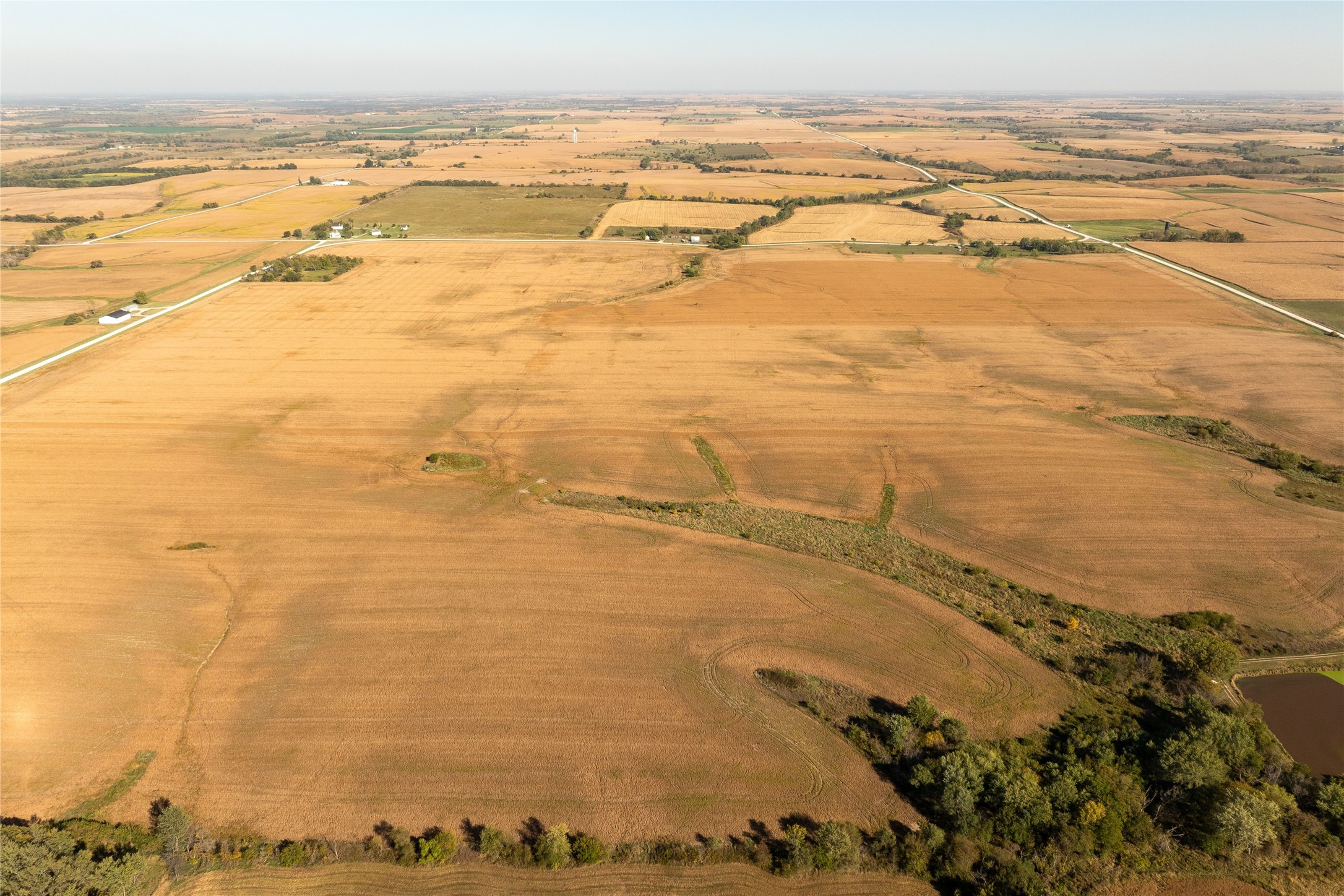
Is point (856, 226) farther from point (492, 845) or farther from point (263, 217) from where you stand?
point (263, 217)

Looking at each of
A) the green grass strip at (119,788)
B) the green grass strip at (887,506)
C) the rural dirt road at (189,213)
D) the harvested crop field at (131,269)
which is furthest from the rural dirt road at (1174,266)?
the rural dirt road at (189,213)

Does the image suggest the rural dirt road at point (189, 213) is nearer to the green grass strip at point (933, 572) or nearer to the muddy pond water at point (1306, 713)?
the green grass strip at point (933, 572)

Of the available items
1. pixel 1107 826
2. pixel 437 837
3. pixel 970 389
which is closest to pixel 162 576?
pixel 437 837

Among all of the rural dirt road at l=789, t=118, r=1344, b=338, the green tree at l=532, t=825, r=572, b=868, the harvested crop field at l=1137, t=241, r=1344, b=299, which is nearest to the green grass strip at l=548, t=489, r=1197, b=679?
the green tree at l=532, t=825, r=572, b=868

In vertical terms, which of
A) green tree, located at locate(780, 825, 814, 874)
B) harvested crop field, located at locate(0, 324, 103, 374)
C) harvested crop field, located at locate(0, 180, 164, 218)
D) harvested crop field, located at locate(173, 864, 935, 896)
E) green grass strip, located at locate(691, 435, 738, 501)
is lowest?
harvested crop field, located at locate(173, 864, 935, 896)

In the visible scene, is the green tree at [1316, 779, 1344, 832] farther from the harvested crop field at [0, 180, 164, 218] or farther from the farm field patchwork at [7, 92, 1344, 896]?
the harvested crop field at [0, 180, 164, 218]

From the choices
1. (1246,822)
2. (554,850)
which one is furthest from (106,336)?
(1246,822)
